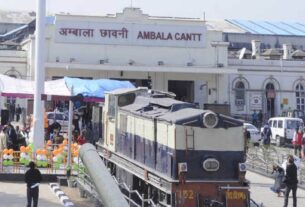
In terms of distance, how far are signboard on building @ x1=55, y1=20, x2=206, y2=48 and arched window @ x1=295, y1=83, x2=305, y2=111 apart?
9222 mm

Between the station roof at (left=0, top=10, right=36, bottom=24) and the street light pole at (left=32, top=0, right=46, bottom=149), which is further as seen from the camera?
the station roof at (left=0, top=10, right=36, bottom=24)

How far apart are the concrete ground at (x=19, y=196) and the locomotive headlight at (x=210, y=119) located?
541 centimetres

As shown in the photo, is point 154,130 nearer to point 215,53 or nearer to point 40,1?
point 40,1

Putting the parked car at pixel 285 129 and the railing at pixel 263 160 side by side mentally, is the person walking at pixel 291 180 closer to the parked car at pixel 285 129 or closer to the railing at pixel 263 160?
the railing at pixel 263 160

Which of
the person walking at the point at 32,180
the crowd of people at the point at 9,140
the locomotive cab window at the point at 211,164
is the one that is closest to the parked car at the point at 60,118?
the crowd of people at the point at 9,140

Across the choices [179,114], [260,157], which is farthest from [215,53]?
[179,114]

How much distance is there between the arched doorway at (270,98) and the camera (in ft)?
171

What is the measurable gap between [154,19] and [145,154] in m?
32.2

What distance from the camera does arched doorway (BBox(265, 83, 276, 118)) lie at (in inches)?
2053

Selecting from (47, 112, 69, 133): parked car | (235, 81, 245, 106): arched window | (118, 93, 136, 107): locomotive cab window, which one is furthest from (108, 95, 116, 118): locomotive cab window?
(235, 81, 245, 106): arched window

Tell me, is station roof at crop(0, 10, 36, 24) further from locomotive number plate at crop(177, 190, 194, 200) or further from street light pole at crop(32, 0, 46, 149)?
locomotive number plate at crop(177, 190, 194, 200)

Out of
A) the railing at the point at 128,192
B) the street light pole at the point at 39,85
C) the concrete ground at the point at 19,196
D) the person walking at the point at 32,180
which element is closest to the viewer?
the railing at the point at 128,192

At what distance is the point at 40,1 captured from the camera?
24.5 meters

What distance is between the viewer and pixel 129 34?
4825 centimetres
